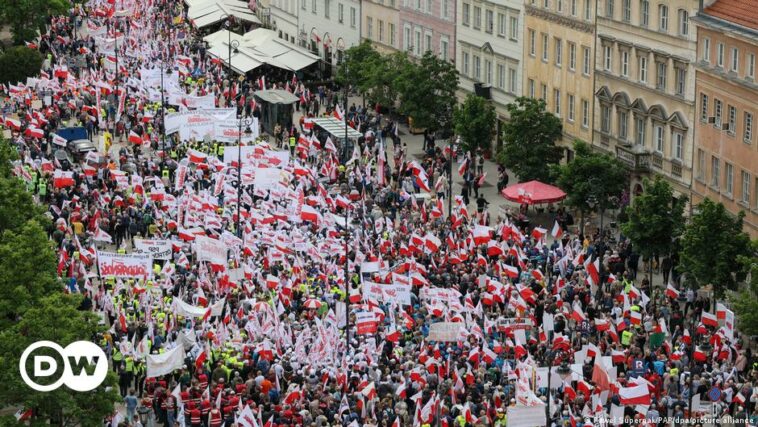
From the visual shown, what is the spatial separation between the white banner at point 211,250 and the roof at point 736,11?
23331 millimetres

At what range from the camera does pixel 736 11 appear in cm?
7688

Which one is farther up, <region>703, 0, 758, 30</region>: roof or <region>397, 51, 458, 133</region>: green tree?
<region>703, 0, 758, 30</region>: roof

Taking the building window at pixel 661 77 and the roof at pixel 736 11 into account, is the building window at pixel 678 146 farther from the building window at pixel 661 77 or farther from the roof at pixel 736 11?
the roof at pixel 736 11

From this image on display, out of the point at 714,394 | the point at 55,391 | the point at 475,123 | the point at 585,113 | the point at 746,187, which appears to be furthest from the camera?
the point at 475,123

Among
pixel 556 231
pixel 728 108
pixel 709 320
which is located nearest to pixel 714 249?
pixel 709 320

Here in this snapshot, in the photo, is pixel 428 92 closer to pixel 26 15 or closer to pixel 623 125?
pixel 623 125

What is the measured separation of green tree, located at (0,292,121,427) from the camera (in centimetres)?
5212

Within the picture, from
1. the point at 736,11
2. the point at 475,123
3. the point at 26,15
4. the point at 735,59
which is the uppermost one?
the point at 736,11

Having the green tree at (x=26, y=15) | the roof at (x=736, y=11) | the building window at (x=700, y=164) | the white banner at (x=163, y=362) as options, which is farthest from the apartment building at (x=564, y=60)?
the green tree at (x=26, y=15)

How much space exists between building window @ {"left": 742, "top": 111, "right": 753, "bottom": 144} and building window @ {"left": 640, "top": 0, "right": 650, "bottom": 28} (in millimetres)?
9222

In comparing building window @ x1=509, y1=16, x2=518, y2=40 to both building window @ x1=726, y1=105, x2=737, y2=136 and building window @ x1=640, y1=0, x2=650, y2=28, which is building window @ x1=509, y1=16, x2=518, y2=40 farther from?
building window @ x1=726, y1=105, x2=737, y2=136

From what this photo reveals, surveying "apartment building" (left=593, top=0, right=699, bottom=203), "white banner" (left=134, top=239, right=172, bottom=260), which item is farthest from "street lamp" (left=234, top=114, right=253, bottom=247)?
"apartment building" (left=593, top=0, right=699, bottom=203)

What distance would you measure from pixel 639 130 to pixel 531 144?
16.6 ft

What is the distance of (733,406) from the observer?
57.3 meters
